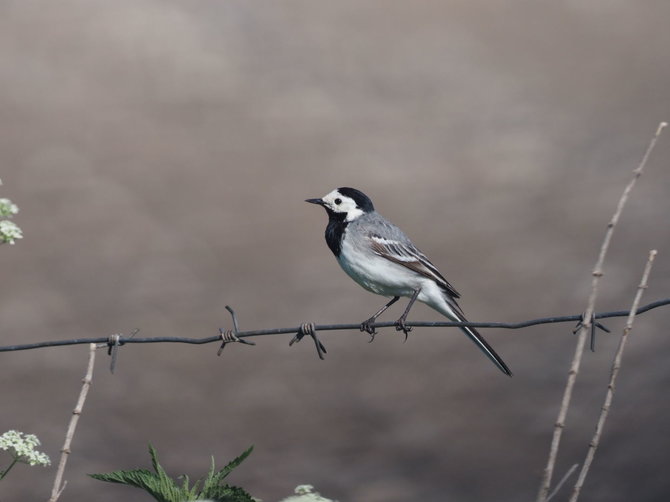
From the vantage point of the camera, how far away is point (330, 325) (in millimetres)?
4512

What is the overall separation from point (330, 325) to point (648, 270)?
1913 mm

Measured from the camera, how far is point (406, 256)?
652cm

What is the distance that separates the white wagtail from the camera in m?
6.34

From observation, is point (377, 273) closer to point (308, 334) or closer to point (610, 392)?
point (308, 334)

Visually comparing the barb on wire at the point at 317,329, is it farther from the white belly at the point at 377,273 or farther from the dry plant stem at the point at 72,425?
the white belly at the point at 377,273

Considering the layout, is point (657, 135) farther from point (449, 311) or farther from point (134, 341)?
point (449, 311)

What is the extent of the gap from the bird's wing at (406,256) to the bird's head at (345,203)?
0.36 m

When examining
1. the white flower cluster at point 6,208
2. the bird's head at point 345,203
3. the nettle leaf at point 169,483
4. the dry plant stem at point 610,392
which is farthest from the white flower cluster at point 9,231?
A: the bird's head at point 345,203

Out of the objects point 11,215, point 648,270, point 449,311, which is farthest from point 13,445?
point 449,311

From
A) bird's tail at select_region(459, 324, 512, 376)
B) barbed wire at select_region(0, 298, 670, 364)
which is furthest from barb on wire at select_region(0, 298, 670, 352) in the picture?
bird's tail at select_region(459, 324, 512, 376)

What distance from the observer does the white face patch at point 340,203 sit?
681 cm

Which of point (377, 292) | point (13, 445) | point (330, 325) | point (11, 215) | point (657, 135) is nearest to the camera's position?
point (657, 135)

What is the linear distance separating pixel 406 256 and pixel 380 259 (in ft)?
0.81

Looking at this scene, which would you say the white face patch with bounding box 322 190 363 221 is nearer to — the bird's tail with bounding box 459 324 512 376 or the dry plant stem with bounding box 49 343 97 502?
the bird's tail with bounding box 459 324 512 376
